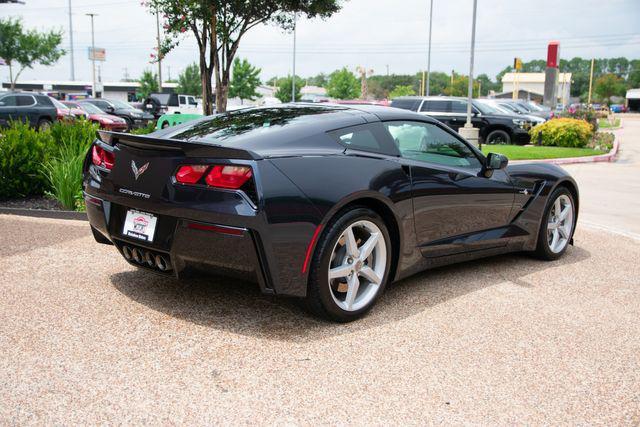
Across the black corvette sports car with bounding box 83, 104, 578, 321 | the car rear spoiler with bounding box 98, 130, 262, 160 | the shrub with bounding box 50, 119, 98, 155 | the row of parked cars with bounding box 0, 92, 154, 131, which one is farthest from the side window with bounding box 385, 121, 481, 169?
the row of parked cars with bounding box 0, 92, 154, 131

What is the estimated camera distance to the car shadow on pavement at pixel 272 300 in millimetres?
3848

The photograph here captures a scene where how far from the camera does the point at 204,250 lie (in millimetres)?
3549

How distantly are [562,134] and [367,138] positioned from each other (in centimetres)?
1736

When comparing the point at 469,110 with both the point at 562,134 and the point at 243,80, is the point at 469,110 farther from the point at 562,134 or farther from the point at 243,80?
the point at 243,80

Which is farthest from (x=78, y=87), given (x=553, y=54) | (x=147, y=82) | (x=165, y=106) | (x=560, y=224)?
(x=560, y=224)

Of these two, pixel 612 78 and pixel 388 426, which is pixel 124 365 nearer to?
pixel 388 426

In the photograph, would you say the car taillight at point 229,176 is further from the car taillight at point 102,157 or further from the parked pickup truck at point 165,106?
the parked pickup truck at point 165,106

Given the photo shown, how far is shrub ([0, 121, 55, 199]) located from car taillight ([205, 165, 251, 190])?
4.91 metres

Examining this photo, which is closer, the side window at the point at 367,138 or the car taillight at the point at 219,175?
the car taillight at the point at 219,175

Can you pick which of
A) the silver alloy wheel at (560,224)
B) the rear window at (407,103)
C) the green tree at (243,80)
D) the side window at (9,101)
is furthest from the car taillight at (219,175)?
the green tree at (243,80)

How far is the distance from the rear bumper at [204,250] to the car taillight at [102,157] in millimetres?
389

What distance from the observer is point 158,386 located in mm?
3006

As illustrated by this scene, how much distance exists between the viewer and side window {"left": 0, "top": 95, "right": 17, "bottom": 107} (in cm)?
2075

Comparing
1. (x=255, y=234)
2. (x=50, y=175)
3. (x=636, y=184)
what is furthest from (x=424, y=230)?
(x=636, y=184)
